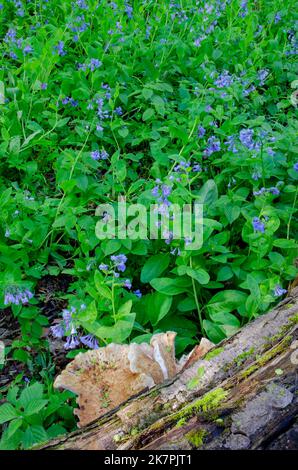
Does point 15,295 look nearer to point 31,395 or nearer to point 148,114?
point 31,395

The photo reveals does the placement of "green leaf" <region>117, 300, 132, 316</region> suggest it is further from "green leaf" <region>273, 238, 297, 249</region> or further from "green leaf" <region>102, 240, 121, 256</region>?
"green leaf" <region>273, 238, 297, 249</region>

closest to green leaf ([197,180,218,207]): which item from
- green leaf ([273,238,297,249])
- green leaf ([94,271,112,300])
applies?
green leaf ([273,238,297,249])

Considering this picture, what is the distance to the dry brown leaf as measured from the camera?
5.65ft

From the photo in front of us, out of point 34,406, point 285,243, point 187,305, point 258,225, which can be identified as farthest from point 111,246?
point 34,406

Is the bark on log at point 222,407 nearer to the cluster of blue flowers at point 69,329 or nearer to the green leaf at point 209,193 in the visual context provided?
the cluster of blue flowers at point 69,329

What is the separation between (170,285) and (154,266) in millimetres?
170

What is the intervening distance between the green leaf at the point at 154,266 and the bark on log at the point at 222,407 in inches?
29.5

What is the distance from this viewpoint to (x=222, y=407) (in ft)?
4.35

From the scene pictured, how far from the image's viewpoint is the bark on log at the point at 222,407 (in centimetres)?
123

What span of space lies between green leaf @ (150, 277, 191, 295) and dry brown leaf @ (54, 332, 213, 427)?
17.1 inches

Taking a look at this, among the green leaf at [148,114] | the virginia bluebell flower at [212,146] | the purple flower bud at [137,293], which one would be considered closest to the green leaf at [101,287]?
the purple flower bud at [137,293]
